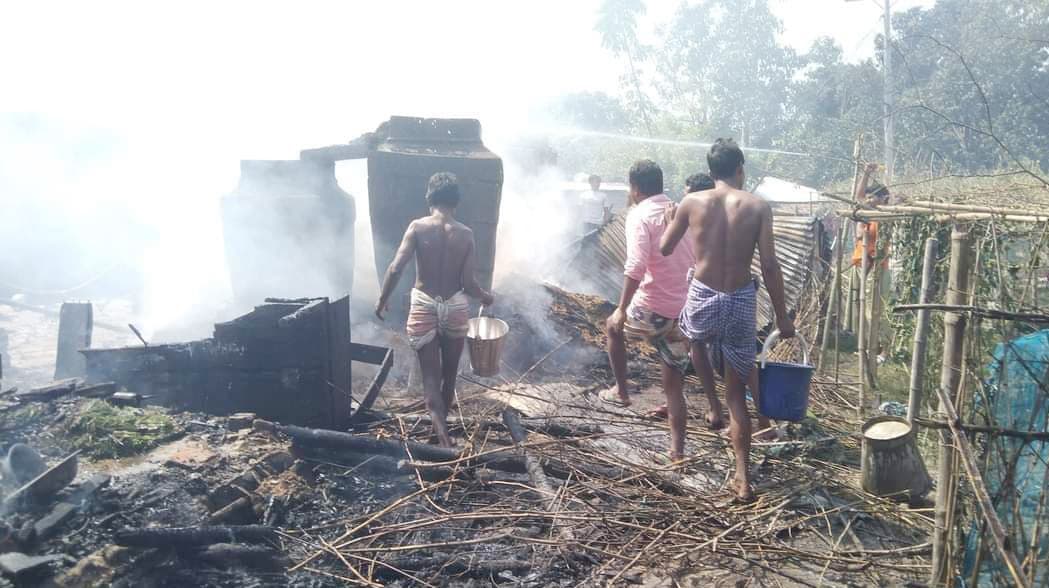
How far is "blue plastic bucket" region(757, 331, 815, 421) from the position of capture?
4711 millimetres

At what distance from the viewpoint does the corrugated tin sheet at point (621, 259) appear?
414 inches

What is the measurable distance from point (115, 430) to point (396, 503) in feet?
6.09

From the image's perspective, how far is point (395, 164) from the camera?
8.77 m

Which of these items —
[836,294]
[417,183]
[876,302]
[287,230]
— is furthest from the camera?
[287,230]

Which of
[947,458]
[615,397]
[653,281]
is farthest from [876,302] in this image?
[947,458]

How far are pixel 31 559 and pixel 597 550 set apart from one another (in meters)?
2.57

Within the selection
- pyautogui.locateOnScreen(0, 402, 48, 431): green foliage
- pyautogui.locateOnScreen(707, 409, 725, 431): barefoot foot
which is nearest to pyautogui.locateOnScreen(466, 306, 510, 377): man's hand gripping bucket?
pyautogui.locateOnScreen(707, 409, 725, 431): barefoot foot

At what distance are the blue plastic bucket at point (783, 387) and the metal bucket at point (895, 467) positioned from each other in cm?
44

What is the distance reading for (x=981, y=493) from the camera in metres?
2.41

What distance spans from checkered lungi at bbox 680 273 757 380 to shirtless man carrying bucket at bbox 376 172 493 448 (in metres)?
1.85

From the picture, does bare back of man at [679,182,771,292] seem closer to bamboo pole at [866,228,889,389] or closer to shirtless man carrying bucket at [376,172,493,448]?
shirtless man carrying bucket at [376,172,493,448]

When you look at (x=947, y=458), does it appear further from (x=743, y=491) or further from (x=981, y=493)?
(x=743, y=491)

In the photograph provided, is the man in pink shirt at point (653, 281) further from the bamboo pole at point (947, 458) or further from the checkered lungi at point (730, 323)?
the bamboo pole at point (947, 458)

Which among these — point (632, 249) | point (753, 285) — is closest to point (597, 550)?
point (753, 285)
